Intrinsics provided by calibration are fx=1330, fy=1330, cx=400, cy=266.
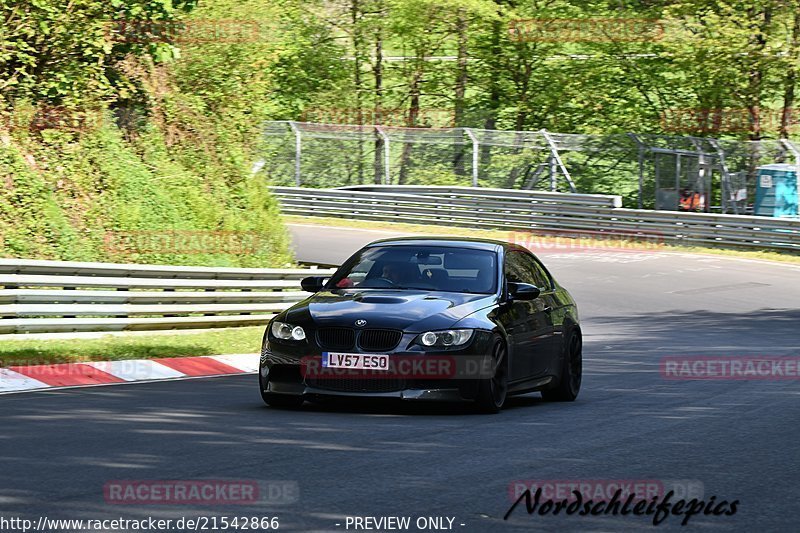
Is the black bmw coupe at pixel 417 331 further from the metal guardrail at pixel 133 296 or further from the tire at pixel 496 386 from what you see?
the metal guardrail at pixel 133 296

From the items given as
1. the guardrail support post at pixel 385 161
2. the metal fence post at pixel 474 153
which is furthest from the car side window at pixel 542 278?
the guardrail support post at pixel 385 161

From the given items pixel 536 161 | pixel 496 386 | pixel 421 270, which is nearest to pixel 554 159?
pixel 536 161

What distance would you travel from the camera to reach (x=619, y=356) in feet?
55.3

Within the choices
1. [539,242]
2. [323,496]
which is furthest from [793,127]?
[323,496]

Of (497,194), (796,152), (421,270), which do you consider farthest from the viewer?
(497,194)

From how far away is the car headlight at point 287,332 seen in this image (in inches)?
399

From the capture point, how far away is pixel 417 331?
32.5 ft

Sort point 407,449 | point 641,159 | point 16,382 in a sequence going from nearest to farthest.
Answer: point 407,449 → point 16,382 → point 641,159

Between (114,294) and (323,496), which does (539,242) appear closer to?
(114,294)

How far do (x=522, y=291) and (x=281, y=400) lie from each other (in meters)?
2.19

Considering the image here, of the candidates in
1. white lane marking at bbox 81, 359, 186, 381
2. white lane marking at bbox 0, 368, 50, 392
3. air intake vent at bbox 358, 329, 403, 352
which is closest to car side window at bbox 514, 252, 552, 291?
air intake vent at bbox 358, 329, 403, 352

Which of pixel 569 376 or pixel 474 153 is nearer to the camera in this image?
pixel 569 376

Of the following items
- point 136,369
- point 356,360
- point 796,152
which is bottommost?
point 136,369

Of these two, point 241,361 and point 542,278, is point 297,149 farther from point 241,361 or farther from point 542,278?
point 542,278
